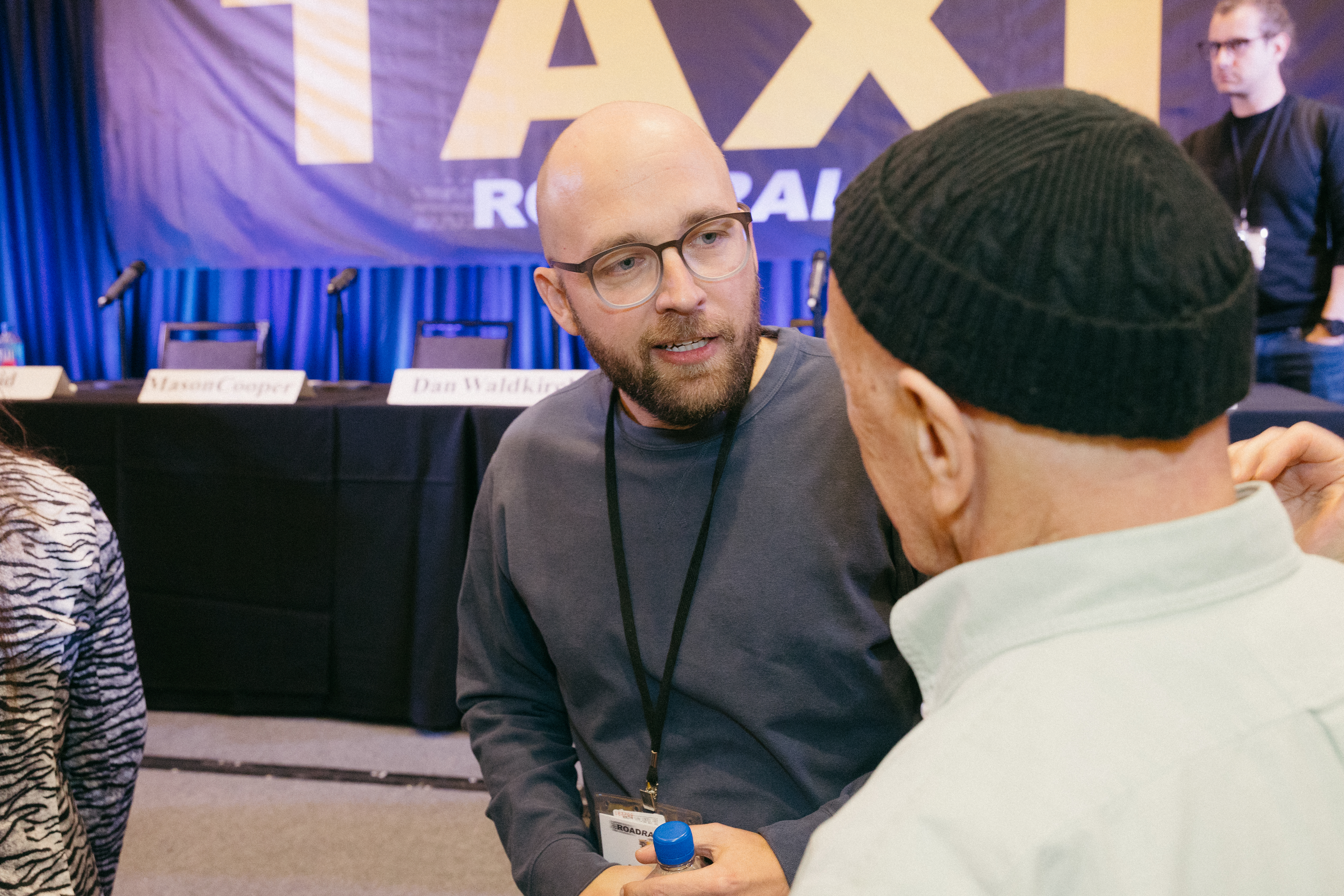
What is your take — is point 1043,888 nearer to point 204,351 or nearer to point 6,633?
point 6,633

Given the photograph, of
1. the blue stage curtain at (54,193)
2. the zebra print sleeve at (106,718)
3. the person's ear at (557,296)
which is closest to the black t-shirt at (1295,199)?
the person's ear at (557,296)

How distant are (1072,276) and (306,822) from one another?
2.42 meters

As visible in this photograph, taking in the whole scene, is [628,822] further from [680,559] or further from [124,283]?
[124,283]

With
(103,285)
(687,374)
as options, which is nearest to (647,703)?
(687,374)

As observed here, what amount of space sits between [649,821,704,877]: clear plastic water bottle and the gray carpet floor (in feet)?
4.54

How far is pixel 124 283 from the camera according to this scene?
3799 millimetres

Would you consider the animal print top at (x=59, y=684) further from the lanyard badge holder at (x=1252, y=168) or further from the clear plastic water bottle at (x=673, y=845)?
the lanyard badge holder at (x=1252, y=168)

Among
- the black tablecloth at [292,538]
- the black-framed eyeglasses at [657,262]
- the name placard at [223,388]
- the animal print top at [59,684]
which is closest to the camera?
the animal print top at [59,684]

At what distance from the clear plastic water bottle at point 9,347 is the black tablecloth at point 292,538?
1.26 metres

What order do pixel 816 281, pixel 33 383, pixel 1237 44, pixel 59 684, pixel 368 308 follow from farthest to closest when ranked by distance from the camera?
1. pixel 368 308
2. pixel 1237 44
3. pixel 816 281
4. pixel 33 383
5. pixel 59 684

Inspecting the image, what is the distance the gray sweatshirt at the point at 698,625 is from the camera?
1.01 meters

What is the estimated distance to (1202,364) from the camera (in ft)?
1.46

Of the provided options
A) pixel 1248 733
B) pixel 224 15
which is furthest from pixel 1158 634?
pixel 224 15

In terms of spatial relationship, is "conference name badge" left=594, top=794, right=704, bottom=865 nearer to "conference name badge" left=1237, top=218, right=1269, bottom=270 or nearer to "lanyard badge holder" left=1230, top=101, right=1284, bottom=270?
"conference name badge" left=1237, top=218, right=1269, bottom=270
